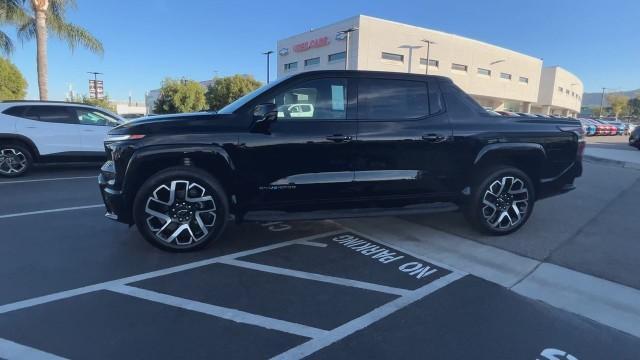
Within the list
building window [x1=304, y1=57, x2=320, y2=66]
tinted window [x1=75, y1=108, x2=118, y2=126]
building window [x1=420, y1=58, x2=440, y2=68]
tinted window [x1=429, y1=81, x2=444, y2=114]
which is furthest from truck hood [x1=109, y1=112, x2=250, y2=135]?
building window [x1=420, y1=58, x2=440, y2=68]

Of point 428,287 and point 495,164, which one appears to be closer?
point 428,287

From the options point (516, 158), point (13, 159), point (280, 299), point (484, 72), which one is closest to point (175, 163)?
point (280, 299)

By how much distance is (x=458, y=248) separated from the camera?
14.6 ft

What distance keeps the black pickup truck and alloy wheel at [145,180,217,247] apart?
1 cm

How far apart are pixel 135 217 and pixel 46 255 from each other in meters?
1.05

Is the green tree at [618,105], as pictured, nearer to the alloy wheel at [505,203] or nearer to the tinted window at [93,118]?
the alloy wheel at [505,203]

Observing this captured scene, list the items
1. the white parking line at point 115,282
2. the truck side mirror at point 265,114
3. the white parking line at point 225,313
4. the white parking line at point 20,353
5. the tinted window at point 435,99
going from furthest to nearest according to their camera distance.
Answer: the tinted window at point 435,99, the truck side mirror at point 265,114, the white parking line at point 115,282, the white parking line at point 225,313, the white parking line at point 20,353

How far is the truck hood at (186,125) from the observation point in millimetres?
3877

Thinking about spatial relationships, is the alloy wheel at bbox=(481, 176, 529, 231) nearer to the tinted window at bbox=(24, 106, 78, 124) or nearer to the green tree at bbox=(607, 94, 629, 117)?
the tinted window at bbox=(24, 106, 78, 124)

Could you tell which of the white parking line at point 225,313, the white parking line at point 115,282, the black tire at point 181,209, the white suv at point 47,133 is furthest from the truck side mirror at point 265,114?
the white suv at point 47,133

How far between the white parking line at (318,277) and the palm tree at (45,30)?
51.1ft

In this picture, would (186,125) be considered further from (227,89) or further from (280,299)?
(227,89)

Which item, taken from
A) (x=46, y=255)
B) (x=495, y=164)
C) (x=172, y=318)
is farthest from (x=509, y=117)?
(x=46, y=255)

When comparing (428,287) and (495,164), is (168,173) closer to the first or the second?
(428,287)
